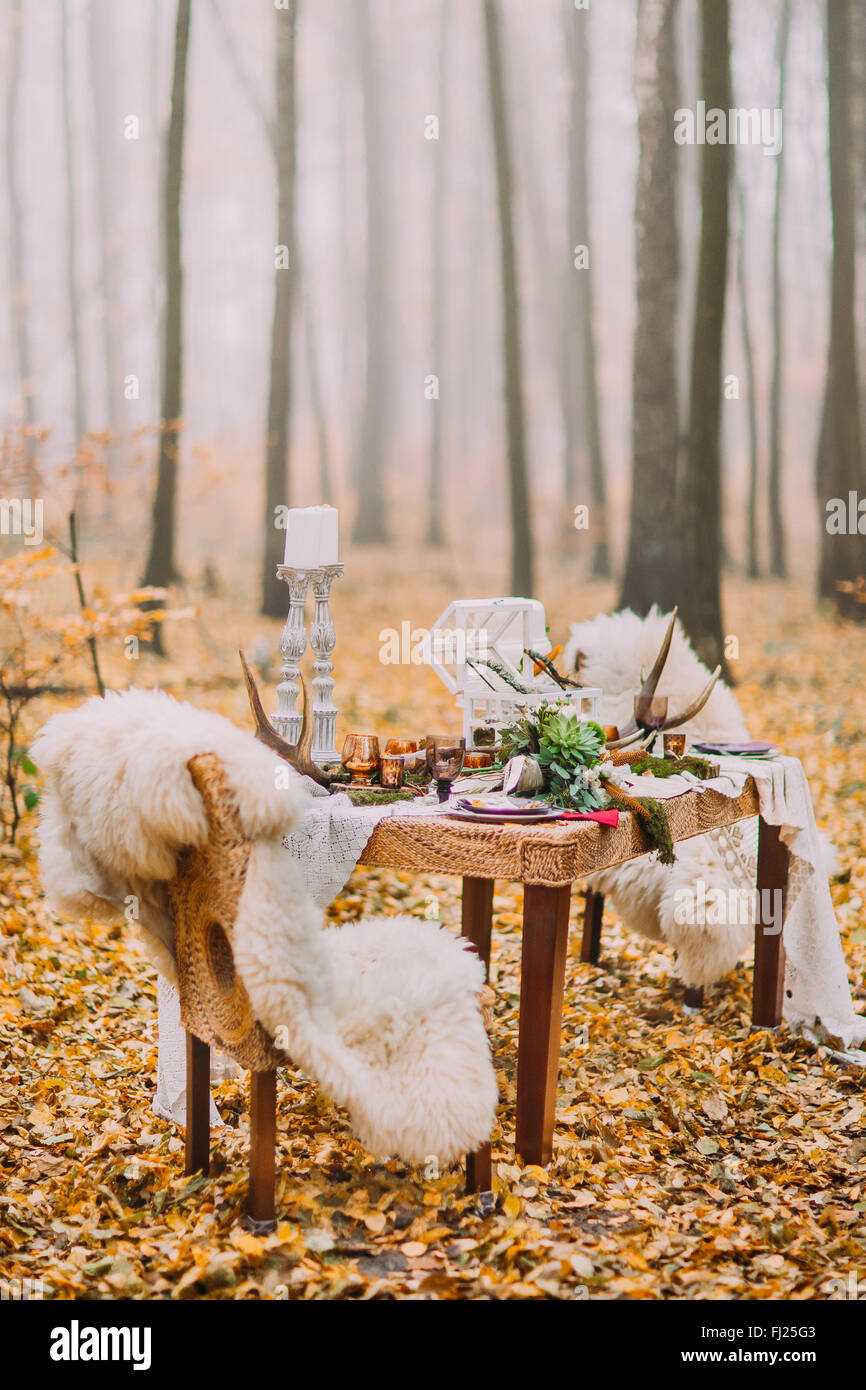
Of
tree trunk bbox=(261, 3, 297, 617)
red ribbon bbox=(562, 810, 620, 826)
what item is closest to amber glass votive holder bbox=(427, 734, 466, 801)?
red ribbon bbox=(562, 810, 620, 826)

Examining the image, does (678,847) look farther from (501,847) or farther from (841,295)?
(841,295)

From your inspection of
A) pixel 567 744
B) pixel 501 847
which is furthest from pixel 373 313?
pixel 501 847

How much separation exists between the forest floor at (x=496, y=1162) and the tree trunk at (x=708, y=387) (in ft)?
10.3

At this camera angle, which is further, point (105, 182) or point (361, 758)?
point (105, 182)

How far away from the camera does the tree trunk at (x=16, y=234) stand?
1628 cm

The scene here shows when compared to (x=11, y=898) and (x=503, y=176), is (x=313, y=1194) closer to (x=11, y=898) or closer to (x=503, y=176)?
(x=11, y=898)

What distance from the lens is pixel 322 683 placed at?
314 centimetres

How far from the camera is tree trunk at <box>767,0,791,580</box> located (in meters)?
14.7

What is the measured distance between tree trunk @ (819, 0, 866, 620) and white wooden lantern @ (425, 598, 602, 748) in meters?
7.97

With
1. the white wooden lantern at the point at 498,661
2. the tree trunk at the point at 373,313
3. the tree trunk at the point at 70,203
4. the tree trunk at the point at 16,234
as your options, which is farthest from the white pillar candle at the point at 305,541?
the tree trunk at the point at 373,313

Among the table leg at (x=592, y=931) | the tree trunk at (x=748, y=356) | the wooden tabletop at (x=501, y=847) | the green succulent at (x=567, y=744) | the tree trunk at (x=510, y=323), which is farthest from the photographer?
the tree trunk at (x=748, y=356)

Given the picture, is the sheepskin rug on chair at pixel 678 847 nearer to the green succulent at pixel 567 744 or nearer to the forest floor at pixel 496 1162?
the forest floor at pixel 496 1162

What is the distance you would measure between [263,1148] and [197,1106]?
0.39m
